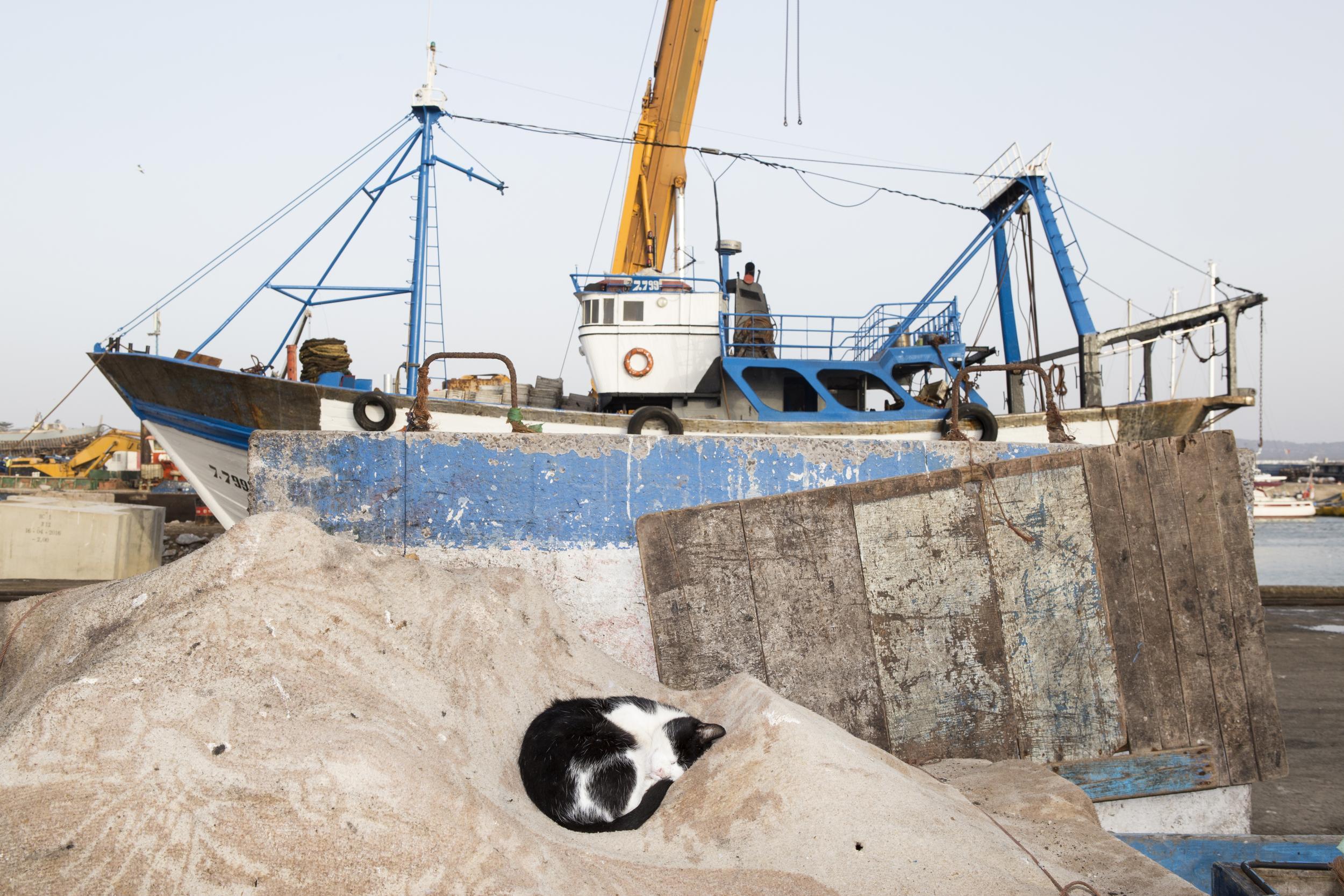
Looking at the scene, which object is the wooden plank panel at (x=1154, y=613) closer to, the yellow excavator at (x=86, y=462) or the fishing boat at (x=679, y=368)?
the fishing boat at (x=679, y=368)

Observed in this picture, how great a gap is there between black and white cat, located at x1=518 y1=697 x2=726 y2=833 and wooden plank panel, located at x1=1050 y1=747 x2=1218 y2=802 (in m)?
1.82

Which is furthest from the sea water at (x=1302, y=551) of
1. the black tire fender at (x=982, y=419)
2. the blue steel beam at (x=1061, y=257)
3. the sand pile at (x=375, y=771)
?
the sand pile at (x=375, y=771)

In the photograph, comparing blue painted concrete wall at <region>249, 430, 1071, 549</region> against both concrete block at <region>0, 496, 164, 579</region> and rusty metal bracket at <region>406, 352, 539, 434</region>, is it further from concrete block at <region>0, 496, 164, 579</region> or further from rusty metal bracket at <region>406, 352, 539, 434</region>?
concrete block at <region>0, 496, 164, 579</region>

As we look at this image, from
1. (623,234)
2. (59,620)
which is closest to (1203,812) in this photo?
(59,620)

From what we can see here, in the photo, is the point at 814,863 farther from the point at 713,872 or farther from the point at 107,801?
the point at 107,801

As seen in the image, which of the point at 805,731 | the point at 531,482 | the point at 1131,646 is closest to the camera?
the point at 805,731

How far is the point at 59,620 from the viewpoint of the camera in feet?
8.93

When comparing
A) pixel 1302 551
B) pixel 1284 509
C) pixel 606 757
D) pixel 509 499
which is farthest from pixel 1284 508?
pixel 606 757

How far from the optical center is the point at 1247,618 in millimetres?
3496

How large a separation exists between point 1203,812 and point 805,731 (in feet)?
7.47

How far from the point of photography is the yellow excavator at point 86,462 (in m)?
28.4

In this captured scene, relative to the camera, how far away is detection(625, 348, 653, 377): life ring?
11344 mm

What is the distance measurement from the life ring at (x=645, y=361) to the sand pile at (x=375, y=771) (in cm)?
821

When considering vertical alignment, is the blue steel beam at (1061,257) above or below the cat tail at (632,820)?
above
